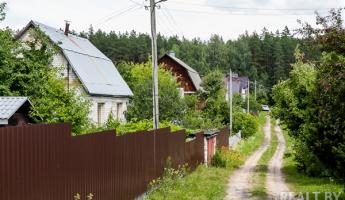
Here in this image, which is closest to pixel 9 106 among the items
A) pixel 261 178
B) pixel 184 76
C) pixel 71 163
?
pixel 71 163

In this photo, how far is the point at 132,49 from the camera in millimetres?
112562

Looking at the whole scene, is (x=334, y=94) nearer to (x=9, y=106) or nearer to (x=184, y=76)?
(x=9, y=106)

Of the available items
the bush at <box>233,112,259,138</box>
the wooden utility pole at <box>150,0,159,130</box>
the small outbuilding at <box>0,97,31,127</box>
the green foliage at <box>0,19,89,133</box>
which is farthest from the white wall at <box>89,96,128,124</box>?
the bush at <box>233,112,259,138</box>

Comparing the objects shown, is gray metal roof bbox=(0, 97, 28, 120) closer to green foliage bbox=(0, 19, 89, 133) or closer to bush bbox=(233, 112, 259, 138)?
green foliage bbox=(0, 19, 89, 133)

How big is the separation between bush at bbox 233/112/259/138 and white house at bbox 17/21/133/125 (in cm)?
2186

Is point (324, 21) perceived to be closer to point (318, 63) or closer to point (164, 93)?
point (318, 63)

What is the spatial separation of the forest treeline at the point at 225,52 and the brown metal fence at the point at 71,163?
9688 cm

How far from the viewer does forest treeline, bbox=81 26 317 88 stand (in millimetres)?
113438

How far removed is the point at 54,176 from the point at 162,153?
28.7 feet

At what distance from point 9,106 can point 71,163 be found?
6.02 metres

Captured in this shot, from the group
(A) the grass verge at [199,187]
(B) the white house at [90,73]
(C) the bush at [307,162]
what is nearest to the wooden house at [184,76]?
(B) the white house at [90,73]

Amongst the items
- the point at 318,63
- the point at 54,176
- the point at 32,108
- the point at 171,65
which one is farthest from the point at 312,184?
the point at 171,65

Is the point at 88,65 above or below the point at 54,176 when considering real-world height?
above

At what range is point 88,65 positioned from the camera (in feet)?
90.4
